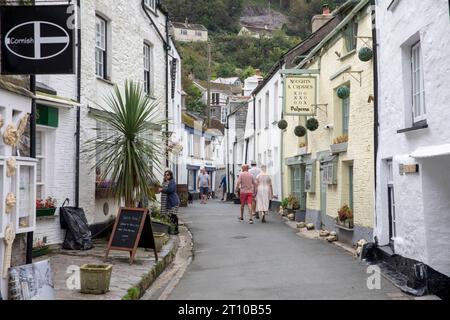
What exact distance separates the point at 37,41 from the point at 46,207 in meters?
4.82

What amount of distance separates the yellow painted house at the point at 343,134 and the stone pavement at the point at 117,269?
410 cm

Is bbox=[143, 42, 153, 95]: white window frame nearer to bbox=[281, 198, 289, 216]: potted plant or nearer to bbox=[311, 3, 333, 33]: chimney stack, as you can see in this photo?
bbox=[281, 198, 289, 216]: potted plant

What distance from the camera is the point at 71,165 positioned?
41.0ft

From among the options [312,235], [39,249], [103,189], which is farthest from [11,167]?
[312,235]

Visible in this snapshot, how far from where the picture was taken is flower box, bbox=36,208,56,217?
10991 mm

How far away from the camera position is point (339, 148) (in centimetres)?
1391

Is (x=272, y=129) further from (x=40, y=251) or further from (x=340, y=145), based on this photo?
(x=40, y=251)

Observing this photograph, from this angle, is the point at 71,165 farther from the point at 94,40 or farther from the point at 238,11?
the point at 238,11

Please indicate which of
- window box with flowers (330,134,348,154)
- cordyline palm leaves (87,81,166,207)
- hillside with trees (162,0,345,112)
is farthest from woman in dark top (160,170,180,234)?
hillside with trees (162,0,345,112)

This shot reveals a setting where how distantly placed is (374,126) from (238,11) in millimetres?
123189

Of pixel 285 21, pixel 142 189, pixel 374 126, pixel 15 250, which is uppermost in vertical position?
pixel 285 21

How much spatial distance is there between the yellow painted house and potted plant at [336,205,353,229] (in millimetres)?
24
